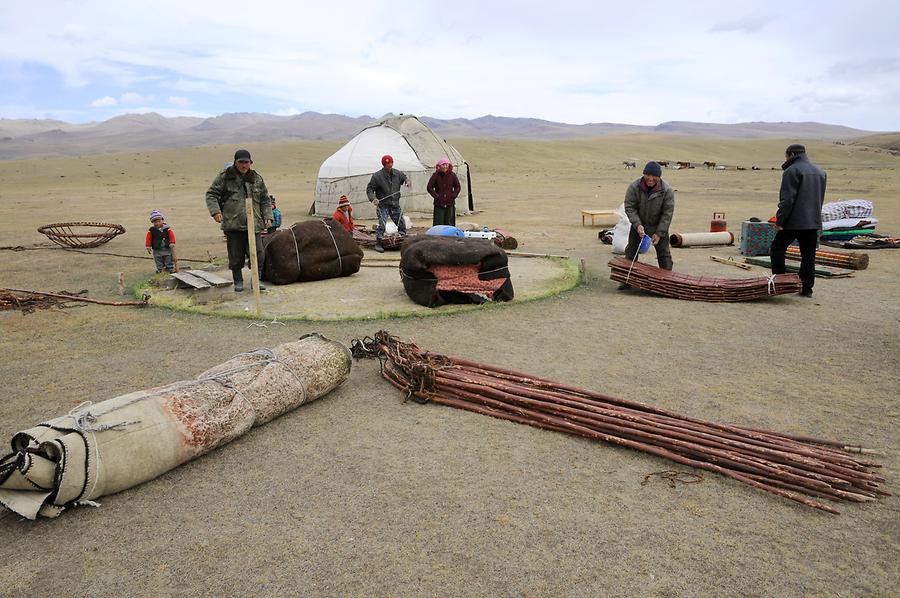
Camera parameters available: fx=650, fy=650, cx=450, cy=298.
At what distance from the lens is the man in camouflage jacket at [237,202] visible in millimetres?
6973

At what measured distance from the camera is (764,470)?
318 centimetres

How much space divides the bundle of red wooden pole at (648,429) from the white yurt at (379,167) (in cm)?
1171

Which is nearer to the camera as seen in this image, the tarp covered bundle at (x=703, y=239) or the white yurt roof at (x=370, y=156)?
the tarp covered bundle at (x=703, y=239)

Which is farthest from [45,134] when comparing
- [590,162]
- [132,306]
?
[132,306]

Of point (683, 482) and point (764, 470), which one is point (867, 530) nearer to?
point (764, 470)

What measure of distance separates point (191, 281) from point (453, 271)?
291cm

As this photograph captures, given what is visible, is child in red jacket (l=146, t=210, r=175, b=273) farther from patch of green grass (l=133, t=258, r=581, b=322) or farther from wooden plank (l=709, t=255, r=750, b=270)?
wooden plank (l=709, t=255, r=750, b=270)

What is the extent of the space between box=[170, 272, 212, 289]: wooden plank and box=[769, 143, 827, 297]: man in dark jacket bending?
6.15 m

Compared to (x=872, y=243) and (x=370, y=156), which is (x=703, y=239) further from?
(x=370, y=156)

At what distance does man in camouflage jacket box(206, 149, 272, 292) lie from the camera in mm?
6973

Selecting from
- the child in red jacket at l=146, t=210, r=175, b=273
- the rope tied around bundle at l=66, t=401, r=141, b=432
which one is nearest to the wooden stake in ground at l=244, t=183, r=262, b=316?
the child in red jacket at l=146, t=210, r=175, b=273

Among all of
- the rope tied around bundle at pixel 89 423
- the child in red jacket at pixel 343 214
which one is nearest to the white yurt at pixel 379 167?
the child in red jacket at pixel 343 214

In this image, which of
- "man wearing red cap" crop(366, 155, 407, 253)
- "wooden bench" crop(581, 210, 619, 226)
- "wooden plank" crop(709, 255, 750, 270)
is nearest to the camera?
"wooden plank" crop(709, 255, 750, 270)

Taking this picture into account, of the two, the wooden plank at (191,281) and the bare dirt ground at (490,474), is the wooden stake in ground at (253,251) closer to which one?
the bare dirt ground at (490,474)
